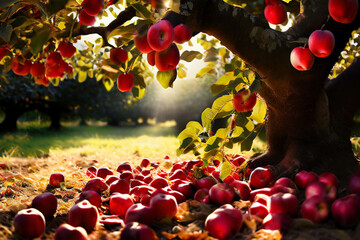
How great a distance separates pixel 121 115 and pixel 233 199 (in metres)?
20.5

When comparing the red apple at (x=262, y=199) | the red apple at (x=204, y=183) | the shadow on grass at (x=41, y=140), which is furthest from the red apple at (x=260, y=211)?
the shadow on grass at (x=41, y=140)

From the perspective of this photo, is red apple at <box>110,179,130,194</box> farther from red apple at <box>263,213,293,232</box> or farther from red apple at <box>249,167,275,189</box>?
red apple at <box>263,213,293,232</box>

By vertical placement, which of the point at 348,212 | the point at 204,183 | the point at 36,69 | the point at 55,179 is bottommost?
the point at 55,179

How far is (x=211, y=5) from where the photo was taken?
190 cm

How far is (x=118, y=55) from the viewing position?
2.25 m

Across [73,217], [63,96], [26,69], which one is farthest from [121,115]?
[73,217]

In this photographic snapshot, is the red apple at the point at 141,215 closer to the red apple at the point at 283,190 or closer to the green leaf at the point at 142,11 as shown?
the red apple at the point at 283,190

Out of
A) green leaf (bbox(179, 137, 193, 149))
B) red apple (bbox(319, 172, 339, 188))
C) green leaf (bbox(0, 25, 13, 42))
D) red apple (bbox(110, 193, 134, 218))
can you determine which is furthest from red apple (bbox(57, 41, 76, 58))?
red apple (bbox(319, 172, 339, 188))

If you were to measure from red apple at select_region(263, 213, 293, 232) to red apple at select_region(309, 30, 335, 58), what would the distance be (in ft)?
3.08

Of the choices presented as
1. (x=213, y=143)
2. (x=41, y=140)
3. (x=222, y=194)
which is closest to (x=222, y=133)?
(x=213, y=143)

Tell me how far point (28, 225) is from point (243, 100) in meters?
1.39

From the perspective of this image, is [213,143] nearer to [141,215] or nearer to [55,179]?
[141,215]

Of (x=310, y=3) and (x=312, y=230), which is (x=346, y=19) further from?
(x=312, y=230)

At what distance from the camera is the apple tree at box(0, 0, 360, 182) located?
1722 millimetres
